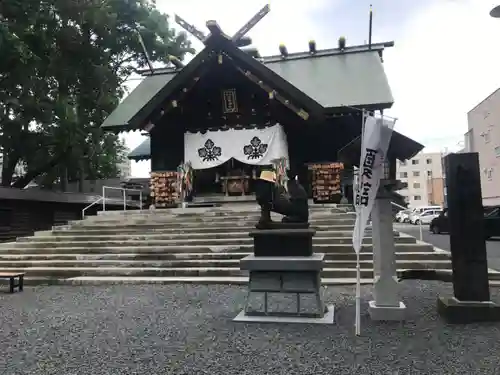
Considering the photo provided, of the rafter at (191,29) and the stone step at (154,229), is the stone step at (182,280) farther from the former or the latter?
the rafter at (191,29)

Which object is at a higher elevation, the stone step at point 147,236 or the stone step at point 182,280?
the stone step at point 147,236

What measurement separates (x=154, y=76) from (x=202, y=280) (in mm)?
13260

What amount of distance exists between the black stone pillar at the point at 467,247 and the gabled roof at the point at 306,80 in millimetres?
7730

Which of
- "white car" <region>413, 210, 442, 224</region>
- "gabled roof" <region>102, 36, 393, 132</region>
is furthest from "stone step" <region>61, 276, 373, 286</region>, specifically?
"white car" <region>413, 210, 442, 224</region>

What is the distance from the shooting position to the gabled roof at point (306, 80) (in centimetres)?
1375

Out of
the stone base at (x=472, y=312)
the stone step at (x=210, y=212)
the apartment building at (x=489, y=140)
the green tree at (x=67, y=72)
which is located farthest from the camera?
the apartment building at (x=489, y=140)

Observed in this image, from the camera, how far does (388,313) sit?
5.75 m

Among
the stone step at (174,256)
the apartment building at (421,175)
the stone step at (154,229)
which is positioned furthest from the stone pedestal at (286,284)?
the apartment building at (421,175)

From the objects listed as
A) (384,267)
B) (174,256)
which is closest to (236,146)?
(174,256)

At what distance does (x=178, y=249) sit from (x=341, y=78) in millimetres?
9168

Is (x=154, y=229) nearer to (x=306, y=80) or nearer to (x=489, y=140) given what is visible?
(x=306, y=80)

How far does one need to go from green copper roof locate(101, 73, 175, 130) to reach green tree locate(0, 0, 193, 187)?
2.78m

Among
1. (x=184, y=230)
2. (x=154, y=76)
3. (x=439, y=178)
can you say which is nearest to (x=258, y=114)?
(x=184, y=230)

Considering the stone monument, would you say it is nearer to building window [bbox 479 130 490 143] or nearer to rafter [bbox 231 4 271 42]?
rafter [bbox 231 4 271 42]
